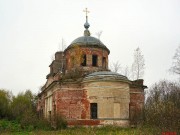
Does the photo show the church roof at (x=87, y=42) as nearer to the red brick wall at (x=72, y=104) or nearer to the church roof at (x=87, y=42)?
the church roof at (x=87, y=42)

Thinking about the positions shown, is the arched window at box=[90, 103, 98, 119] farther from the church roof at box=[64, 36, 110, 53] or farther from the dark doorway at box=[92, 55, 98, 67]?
the church roof at box=[64, 36, 110, 53]

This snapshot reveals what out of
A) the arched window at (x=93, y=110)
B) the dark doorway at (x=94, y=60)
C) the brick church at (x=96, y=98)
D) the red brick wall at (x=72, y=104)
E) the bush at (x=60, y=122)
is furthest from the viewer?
the dark doorway at (x=94, y=60)

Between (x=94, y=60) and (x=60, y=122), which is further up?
(x=94, y=60)

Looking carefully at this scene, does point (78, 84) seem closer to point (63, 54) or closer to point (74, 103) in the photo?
point (74, 103)

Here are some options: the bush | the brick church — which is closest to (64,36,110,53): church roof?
the brick church

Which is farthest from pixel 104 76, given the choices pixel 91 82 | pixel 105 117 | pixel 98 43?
pixel 98 43

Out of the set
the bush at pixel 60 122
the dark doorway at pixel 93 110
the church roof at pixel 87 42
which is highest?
the church roof at pixel 87 42

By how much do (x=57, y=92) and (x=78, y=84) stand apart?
1.78m

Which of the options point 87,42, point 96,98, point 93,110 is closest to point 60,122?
point 93,110

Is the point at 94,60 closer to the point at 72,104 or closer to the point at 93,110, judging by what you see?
the point at 72,104

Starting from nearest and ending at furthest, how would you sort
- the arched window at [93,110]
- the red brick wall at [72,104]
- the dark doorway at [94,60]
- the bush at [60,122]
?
1. the bush at [60,122]
2. the arched window at [93,110]
3. the red brick wall at [72,104]
4. the dark doorway at [94,60]

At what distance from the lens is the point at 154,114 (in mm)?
13477

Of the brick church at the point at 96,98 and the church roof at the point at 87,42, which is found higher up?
the church roof at the point at 87,42

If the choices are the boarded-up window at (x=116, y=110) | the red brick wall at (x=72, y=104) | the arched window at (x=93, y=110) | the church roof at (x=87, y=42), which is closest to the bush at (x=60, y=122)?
the red brick wall at (x=72, y=104)
